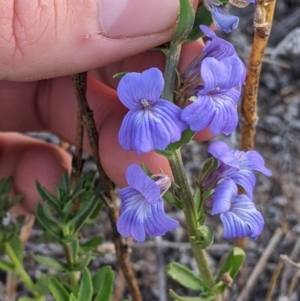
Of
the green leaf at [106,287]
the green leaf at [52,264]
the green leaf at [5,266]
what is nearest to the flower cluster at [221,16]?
the green leaf at [106,287]

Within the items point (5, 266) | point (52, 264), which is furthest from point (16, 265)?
point (52, 264)

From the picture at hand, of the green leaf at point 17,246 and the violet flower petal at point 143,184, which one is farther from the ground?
the violet flower petal at point 143,184

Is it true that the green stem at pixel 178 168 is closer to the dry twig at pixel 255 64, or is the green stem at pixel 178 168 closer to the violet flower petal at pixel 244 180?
the violet flower petal at pixel 244 180

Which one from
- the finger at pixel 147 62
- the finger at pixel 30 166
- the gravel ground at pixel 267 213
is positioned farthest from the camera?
the gravel ground at pixel 267 213

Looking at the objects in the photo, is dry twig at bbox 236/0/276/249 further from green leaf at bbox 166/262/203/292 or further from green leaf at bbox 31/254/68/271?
green leaf at bbox 31/254/68/271

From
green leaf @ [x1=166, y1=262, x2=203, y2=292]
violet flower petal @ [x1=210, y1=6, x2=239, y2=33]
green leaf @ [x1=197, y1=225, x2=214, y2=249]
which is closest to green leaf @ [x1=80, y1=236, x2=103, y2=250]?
green leaf @ [x1=166, y1=262, x2=203, y2=292]

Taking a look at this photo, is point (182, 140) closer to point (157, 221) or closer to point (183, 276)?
point (157, 221)

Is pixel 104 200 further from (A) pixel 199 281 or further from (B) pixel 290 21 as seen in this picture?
(B) pixel 290 21

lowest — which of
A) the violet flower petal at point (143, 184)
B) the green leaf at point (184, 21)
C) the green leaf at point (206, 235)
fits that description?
the green leaf at point (206, 235)
